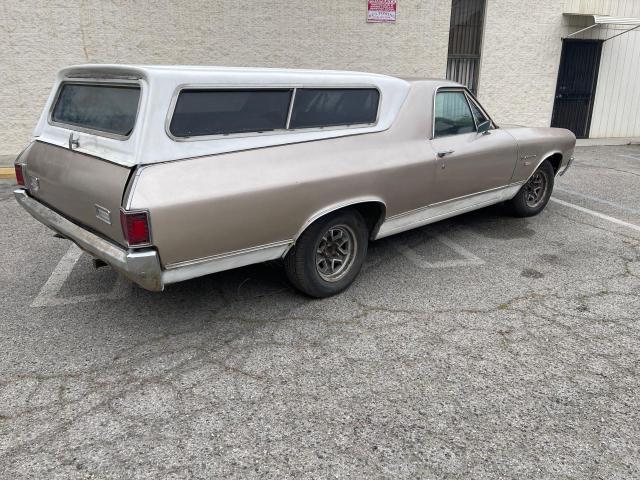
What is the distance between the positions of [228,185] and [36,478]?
178 centimetres

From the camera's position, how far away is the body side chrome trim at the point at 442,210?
14.0 feet

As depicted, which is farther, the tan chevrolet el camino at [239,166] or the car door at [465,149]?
the car door at [465,149]

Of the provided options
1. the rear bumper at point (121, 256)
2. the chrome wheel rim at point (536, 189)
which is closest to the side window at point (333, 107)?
the rear bumper at point (121, 256)

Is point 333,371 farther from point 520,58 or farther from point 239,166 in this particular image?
point 520,58

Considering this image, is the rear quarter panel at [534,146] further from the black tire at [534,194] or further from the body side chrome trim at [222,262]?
the body side chrome trim at [222,262]

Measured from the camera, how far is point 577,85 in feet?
40.8

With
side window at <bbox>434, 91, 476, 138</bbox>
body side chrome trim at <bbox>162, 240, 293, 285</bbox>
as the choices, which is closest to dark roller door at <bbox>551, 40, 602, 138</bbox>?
side window at <bbox>434, 91, 476, 138</bbox>

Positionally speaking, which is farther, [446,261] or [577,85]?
[577,85]

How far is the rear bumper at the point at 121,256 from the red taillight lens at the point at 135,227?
0.23ft

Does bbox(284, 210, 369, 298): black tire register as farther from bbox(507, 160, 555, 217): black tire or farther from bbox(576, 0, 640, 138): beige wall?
bbox(576, 0, 640, 138): beige wall

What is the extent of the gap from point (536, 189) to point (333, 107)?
335 centimetres

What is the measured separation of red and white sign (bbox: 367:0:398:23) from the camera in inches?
408

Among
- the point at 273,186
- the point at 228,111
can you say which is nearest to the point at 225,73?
the point at 228,111

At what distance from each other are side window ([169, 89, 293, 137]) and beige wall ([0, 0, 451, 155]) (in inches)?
281
